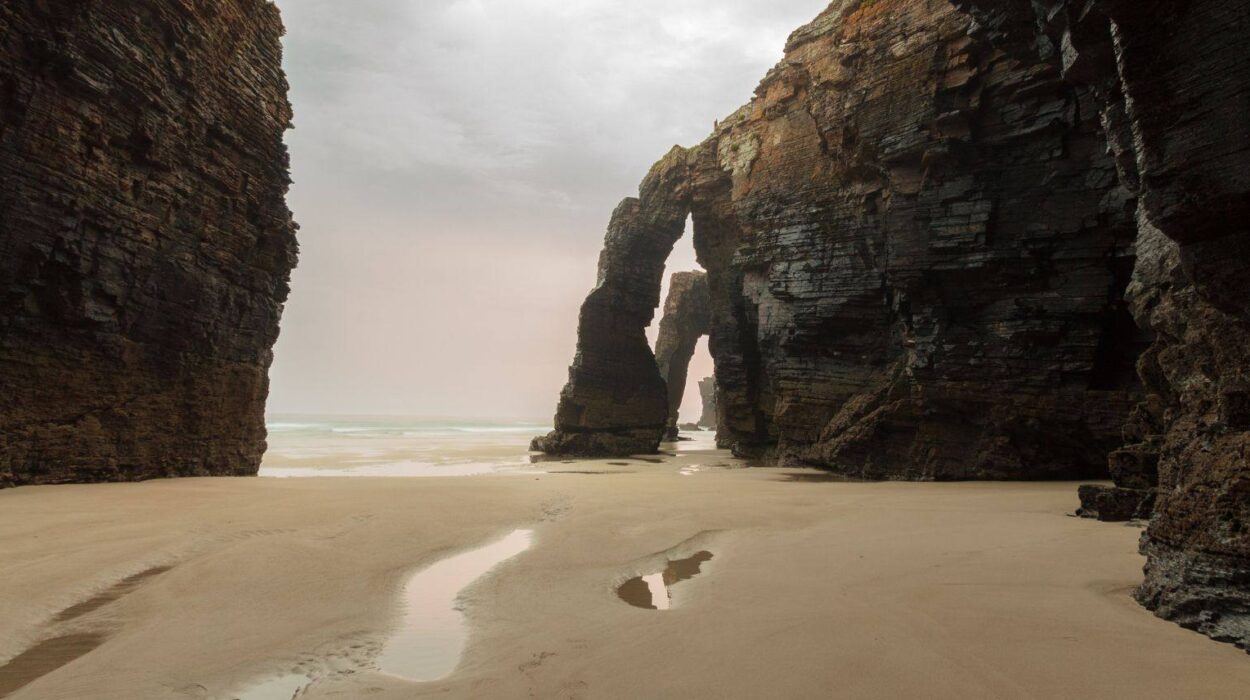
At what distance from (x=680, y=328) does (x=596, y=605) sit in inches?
1742

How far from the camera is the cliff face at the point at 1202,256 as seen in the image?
10.7 ft

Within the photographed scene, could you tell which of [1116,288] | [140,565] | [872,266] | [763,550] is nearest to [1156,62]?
[763,550]

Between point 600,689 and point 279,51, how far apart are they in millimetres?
15741

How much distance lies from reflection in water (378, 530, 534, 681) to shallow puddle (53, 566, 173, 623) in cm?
196

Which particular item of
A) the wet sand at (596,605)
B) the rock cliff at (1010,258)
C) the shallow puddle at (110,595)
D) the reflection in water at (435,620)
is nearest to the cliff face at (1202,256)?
the rock cliff at (1010,258)

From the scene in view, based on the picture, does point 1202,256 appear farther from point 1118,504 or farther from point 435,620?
point 435,620

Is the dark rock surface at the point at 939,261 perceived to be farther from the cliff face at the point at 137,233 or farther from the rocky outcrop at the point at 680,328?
the rocky outcrop at the point at 680,328

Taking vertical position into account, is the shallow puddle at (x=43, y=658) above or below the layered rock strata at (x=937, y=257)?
below

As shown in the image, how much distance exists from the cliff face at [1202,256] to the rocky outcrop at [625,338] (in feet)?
79.0

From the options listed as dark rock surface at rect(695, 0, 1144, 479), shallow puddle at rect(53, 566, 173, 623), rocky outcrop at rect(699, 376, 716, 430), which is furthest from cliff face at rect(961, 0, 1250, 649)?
rocky outcrop at rect(699, 376, 716, 430)

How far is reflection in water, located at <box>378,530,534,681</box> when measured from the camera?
3129 millimetres

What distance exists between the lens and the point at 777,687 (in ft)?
8.79

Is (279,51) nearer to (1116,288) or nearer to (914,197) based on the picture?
(914,197)

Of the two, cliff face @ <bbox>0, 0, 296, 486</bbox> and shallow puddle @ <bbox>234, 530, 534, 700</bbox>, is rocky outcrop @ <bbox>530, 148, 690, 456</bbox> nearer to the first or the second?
cliff face @ <bbox>0, 0, 296, 486</bbox>
